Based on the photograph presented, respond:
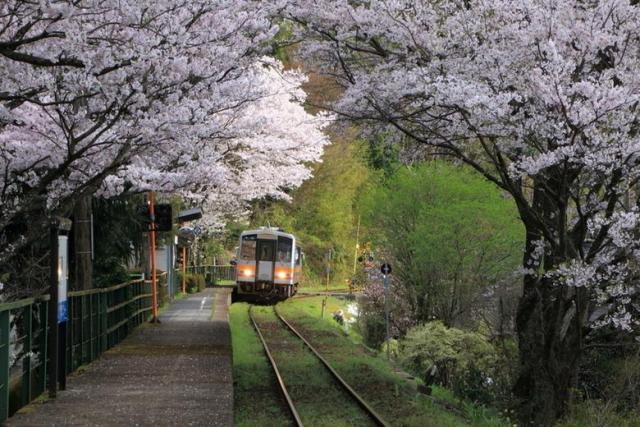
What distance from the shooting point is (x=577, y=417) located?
12680mm

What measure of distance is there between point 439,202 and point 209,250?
3104 centimetres

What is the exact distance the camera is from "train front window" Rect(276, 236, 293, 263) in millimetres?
36000

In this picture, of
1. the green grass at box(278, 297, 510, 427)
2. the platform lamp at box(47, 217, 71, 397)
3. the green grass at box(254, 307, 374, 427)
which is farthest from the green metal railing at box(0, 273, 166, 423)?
the green grass at box(278, 297, 510, 427)

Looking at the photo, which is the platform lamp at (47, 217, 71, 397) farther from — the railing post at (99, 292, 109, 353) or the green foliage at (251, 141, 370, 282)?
the green foliage at (251, 141, 370, 282)

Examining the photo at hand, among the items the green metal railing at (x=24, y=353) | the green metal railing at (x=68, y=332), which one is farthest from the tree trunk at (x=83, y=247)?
the green metal railing at (x=24, y=353)

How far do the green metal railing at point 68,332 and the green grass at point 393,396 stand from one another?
4108 mm

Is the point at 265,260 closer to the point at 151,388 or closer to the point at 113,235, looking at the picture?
the point at 113,235

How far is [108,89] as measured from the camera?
34.6 feet

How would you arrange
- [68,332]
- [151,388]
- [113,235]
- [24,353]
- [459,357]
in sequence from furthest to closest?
[113,235]
[459,357]
[68,332]
[151,388]
[24,353]

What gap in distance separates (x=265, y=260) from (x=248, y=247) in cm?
85

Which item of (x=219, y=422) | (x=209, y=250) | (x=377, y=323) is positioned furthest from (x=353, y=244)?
(x=219, y=422)

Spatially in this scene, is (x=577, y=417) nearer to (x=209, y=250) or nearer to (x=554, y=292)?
(x=554, y=292)

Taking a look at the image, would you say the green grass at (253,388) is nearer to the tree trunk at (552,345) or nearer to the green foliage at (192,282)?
the tree trunk at (552,345)

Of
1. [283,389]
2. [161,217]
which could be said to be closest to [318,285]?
[161,217]
